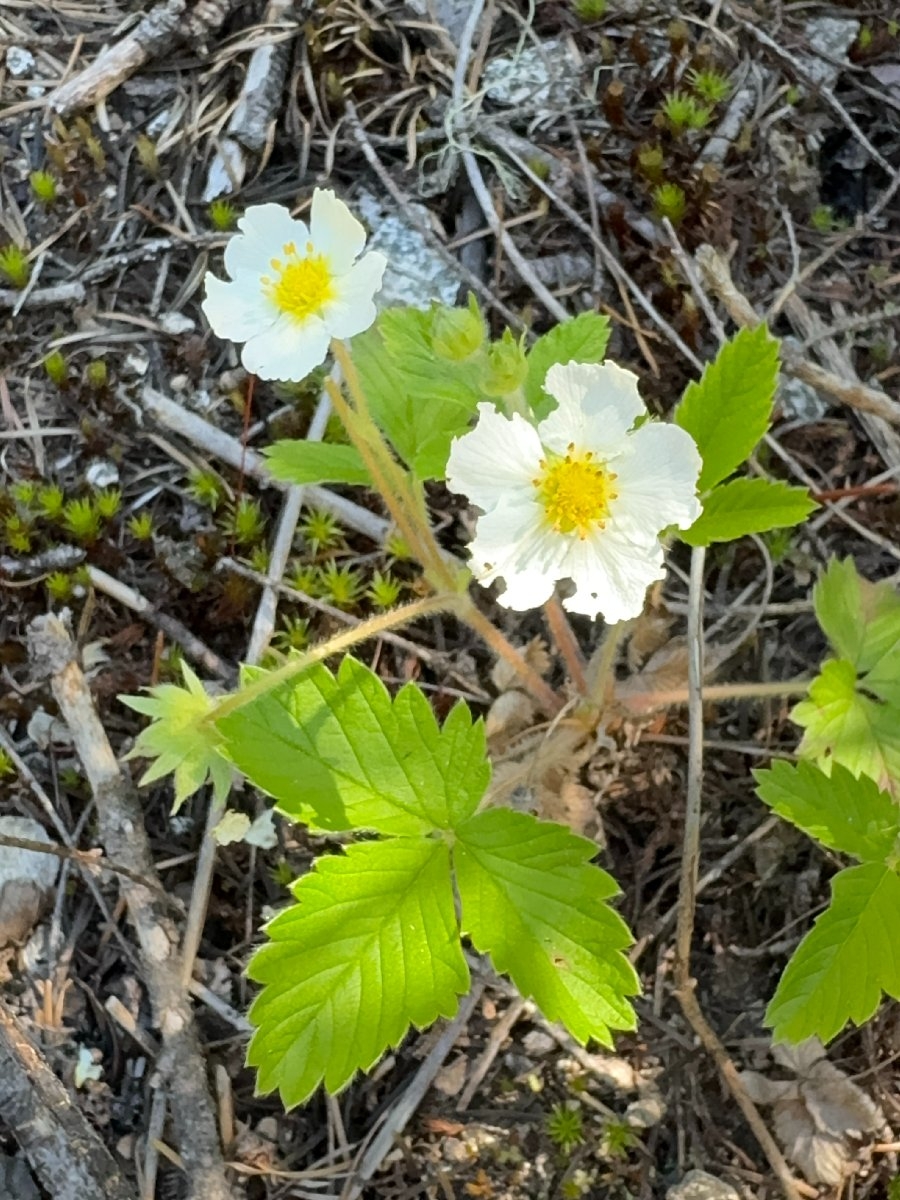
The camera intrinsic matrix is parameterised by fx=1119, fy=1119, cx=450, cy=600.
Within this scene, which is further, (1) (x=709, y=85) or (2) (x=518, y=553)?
(1) (x=709, y=85)

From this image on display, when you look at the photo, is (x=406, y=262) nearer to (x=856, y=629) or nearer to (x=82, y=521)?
(x=82, y=521)

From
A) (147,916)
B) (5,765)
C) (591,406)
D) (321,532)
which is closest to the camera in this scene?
(591,406)

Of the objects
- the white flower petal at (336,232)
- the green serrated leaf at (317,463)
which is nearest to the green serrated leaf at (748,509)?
the green serrated leaf at (317,463)

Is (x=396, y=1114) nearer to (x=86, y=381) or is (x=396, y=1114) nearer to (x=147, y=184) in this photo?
(x=86, y=381)

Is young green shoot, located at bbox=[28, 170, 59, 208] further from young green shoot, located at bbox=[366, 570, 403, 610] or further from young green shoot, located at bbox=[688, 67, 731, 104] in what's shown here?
young green shoot, located at bbox=[688, 67, 731, 104]

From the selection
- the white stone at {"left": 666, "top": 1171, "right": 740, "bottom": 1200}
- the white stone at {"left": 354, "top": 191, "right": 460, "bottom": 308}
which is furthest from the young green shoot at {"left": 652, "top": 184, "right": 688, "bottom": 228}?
the white stone at {"left": 666, "top": 1171, "right": 740, "bottom": 1200}

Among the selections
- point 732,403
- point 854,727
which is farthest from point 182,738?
point 854,727

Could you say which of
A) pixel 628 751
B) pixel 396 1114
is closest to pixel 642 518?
pixel 628 751
